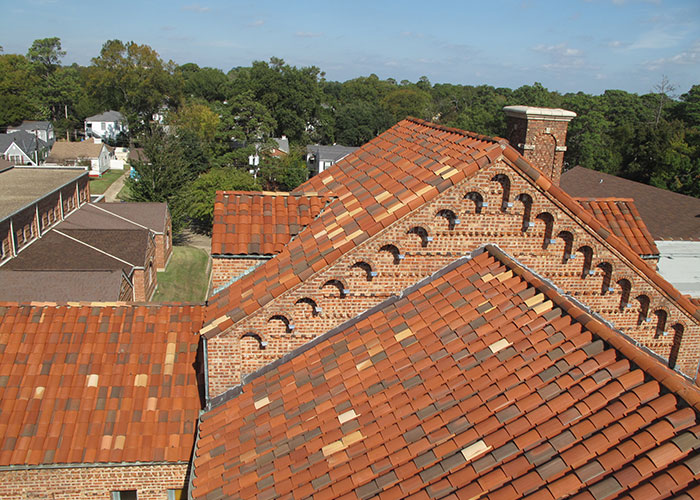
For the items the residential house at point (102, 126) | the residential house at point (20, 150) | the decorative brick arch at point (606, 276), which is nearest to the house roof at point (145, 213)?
the decorative brick arch at point (606, 276)

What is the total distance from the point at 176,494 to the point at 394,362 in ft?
17.0

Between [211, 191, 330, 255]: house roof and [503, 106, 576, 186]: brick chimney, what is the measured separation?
5.62 metres

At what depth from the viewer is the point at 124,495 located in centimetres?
1052

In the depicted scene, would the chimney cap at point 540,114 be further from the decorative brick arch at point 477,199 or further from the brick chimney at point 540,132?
the decorative brick arch at point 477,199

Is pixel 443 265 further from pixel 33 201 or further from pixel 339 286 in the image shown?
pixel 33 201

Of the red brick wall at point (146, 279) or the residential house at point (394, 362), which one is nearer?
the residential house at point (394, 362)

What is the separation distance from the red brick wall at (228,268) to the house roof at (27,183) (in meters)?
25.2

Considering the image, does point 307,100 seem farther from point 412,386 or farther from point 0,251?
point 412,386

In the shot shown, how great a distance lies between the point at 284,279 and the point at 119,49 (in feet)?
353

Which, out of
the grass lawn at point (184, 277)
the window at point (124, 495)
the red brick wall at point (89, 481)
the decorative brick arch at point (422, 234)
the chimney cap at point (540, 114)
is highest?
the chimney cap at point (540, 114)

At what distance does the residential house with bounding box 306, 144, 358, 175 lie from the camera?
243 feet

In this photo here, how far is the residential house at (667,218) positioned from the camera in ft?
92.9

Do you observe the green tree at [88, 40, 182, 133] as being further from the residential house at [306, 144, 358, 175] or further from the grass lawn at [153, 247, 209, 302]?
the grass lawn at [153, 247, 209, 302]

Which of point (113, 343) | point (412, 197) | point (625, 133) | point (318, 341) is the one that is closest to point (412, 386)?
point (318, 341)
